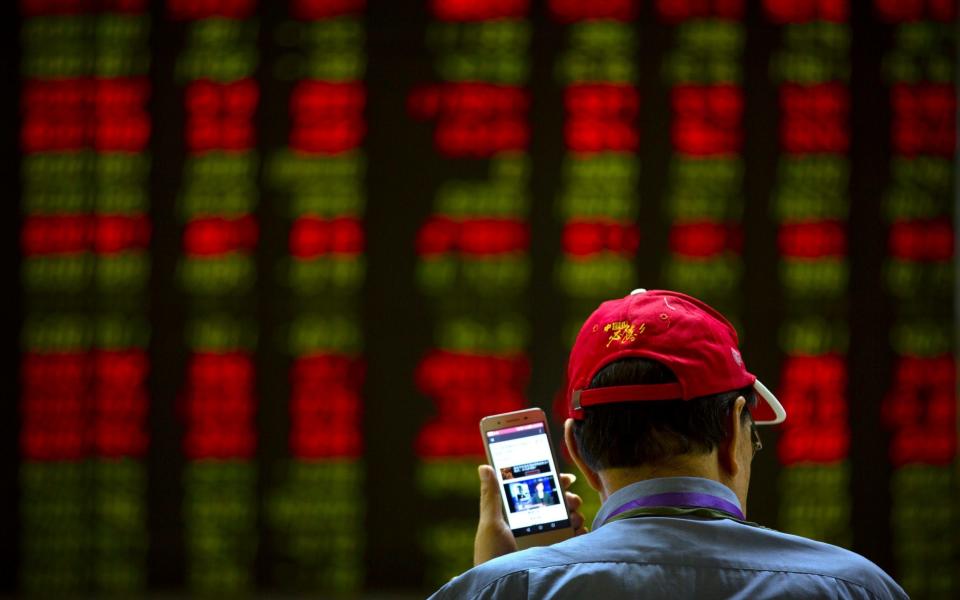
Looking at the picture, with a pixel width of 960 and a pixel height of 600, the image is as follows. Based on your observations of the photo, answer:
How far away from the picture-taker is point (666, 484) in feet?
2.21

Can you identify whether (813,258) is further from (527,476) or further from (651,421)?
(651,421)

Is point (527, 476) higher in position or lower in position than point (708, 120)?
lower

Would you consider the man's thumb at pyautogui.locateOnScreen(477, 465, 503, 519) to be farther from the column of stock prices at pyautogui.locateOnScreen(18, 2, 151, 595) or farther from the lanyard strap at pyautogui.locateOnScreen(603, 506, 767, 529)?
the column of stock prices at pyautogui.locateOnScreen(18, 2, 151, 595)

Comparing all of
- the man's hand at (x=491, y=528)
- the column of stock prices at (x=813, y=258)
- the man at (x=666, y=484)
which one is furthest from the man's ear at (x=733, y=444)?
the column of stock prices at (x=813, y=258)

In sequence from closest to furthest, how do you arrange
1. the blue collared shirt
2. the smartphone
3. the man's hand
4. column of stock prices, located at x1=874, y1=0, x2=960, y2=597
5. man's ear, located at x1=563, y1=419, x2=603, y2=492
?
the blue collared shirt, man's ear, located at x1=563, y1=419, x2=603, y2=492, the man's hand, the smartphone, column of stock prices, located at x1=874, y1=0, x2=960, y2=597

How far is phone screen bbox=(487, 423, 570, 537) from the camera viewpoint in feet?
3.34

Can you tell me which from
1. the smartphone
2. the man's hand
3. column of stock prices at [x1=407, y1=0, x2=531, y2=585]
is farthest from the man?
column of stock prices at [x1=407, y1=0, x2=531, y2=585]

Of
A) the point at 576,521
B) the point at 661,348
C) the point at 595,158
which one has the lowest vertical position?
the point at 576,521

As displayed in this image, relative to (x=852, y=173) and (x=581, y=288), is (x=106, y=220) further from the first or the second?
(x=852, y=173)

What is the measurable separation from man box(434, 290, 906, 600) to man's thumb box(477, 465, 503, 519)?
0.58 ft

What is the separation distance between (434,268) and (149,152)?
797mm

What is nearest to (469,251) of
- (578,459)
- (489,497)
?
(489,497)

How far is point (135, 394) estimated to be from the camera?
7.63 feet

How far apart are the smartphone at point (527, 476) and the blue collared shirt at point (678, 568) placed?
36cm
